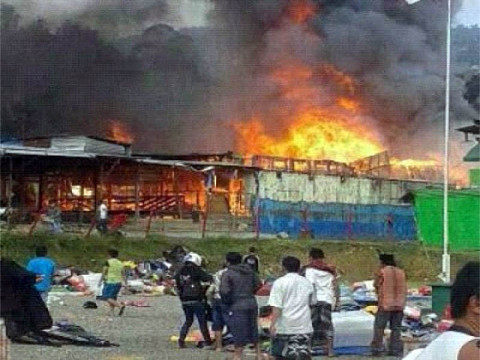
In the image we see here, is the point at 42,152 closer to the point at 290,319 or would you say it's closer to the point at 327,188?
the point at 327,188

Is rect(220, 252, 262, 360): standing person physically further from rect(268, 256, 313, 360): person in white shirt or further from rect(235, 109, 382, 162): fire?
rect(235, 109, 382, 162): fire

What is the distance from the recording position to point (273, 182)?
112ft

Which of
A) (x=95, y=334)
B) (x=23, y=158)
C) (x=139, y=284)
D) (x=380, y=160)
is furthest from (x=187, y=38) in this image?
(x=95, y=334)

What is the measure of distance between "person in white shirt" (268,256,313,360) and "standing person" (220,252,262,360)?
1131 mm

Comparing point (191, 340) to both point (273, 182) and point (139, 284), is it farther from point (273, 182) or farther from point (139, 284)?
point (273, 182)

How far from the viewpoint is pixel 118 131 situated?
46.3 m

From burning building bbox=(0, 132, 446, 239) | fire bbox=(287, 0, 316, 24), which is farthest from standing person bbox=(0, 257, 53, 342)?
fire bbox=(287, 0, 316, 24)

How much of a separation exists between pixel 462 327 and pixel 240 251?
21.8 m

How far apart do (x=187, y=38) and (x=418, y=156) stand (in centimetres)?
1309

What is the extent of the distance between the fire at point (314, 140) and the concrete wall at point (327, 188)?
8.57m

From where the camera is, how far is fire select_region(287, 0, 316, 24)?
50.6m

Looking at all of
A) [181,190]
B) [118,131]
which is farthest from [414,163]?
[181,190]

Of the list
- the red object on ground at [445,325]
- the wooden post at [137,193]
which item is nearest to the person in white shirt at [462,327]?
the red object on ground at [445,325]

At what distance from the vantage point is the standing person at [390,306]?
10578 millimetres
